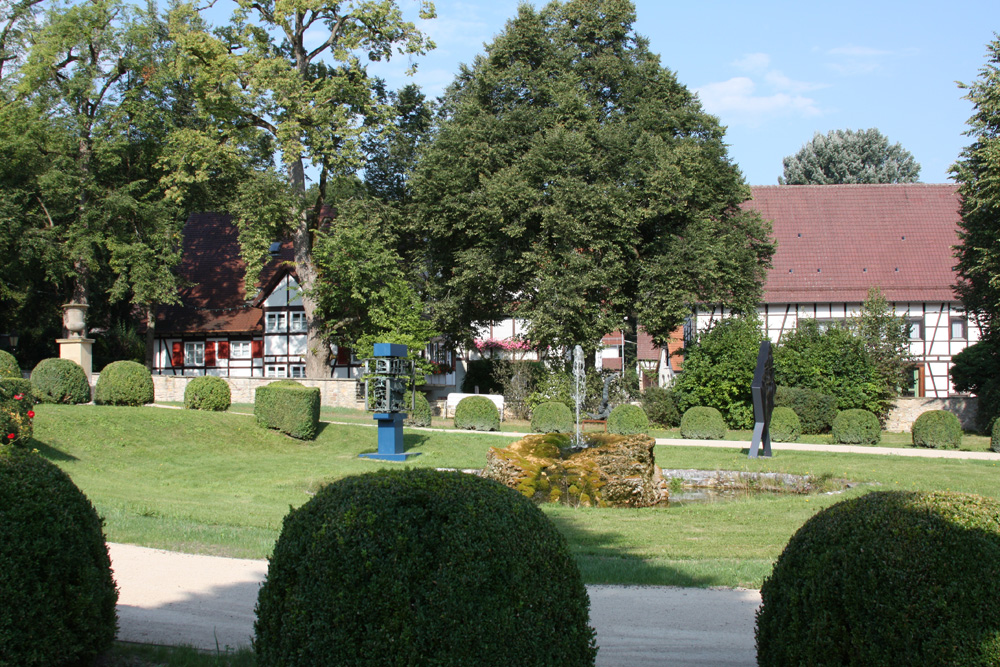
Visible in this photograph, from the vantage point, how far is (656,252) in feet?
106

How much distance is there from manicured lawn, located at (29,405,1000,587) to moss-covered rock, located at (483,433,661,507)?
885 millimetres

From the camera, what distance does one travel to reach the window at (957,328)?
37875mm

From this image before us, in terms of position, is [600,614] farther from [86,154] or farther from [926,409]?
[86,154]

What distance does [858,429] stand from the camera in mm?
23703

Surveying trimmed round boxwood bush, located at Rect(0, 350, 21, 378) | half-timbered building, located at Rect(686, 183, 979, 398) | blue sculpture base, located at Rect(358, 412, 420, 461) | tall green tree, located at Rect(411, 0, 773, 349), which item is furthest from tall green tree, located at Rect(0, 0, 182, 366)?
half-timbered building, located at Rect(686, 183, 979, 398)

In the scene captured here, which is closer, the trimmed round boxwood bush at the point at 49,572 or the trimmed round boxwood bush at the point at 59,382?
the trimmed round boxwood bush at the point at 49,572

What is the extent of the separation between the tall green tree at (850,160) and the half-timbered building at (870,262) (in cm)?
1759

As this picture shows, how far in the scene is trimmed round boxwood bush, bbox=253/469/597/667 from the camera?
3.71 meters

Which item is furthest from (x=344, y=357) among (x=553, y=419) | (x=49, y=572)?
(x=49, y=572)

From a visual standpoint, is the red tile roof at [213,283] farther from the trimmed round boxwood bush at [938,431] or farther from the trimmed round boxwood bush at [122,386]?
the trimmed round boxwood bush at [938,431]

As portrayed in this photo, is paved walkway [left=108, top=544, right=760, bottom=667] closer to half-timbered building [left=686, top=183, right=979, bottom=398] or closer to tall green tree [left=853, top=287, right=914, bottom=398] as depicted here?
tall green tree [left=853, top=287, right=914, bottom=398]

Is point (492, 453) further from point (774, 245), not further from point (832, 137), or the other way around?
point (832, 137)

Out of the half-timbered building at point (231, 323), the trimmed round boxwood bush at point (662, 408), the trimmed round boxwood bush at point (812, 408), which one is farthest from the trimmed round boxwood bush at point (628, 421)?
the half-timbered building at point (231, 323)

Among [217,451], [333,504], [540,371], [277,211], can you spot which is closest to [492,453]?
[217,451]
